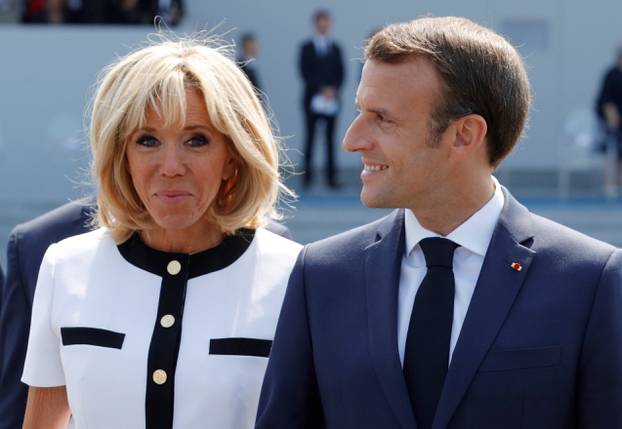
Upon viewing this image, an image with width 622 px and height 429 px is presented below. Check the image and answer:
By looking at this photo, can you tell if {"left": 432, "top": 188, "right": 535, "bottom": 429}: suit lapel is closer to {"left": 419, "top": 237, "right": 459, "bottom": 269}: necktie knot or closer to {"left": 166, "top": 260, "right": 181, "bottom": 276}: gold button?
{"left": 419, "top": 237, "right": 459, "bottom": 269}: necktie knot

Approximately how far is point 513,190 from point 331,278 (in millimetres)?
13491

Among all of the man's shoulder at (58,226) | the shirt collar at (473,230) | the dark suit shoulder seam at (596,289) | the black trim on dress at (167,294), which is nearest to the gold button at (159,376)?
the black trim on dress at (167,294)

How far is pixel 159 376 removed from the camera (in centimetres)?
270

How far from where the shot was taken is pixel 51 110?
15.1m

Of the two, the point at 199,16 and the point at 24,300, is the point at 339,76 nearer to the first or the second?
the point at 199,16

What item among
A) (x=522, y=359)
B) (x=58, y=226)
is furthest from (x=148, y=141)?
(x=522, y=359)

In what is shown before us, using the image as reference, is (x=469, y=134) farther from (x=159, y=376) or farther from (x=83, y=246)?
(x=83, y=246)

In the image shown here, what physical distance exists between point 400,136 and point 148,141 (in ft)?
2.17

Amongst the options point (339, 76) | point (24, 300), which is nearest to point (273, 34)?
point (339, 76)

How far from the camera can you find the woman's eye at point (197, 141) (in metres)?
2.79

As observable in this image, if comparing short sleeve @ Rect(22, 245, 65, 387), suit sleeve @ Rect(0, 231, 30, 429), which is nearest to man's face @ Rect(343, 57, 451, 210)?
short sleeve @ Rect(22, 245, 65, 387)

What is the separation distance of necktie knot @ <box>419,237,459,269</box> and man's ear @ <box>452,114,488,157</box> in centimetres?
19

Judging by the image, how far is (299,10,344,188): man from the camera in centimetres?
1408

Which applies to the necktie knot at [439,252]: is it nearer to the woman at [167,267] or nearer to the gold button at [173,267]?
the woman at [167,267]
